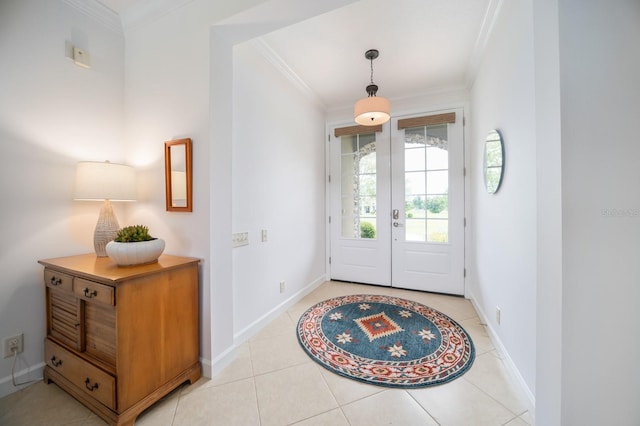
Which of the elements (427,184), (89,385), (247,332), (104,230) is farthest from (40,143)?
(427,184)

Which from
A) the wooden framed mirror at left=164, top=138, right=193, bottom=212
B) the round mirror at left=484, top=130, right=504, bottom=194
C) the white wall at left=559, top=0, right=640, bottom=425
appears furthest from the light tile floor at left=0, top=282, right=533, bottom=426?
the round mirror at left=484, top=130, right=504, bottom=194

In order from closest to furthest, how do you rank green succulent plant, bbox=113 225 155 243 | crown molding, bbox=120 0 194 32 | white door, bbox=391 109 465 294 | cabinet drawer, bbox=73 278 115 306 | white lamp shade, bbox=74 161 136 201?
cabinet drawer, bbox=73 278 115 306 < green succulent plant, bbox=113 225 155 243 < white lamp shade, bbox=74 161 136 201 < crown molding, bbox=120 0 194 32 < white door, bbox=391 109 465 294

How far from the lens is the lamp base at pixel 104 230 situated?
165 centimetres

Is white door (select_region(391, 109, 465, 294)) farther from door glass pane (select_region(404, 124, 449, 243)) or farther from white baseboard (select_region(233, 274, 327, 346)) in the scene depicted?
white baseboard (select_region(233, 274, 327, 346))

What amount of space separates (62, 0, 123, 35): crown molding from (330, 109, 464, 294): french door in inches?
101

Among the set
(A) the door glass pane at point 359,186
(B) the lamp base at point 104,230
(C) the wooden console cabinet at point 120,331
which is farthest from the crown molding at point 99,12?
(A) the door glass pane at point 359,186

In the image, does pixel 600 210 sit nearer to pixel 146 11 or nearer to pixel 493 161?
pixel 493 161

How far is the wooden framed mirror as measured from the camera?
1647mm

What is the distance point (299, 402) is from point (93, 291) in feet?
4.35

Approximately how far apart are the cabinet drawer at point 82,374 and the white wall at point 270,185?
2.80 ft

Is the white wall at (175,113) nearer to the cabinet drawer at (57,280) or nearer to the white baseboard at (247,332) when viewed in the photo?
the white baseboard at (247,332)

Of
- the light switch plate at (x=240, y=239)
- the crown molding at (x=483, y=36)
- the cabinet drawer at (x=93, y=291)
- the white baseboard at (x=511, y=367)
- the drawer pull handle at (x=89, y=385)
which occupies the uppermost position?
the crown molding at (x=483, y=36)

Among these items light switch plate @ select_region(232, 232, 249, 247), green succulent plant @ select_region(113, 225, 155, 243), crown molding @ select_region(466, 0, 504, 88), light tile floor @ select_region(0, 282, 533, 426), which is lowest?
light tile floor @ select_region(0, 282, 533, 426)

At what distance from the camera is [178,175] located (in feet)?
5.60
